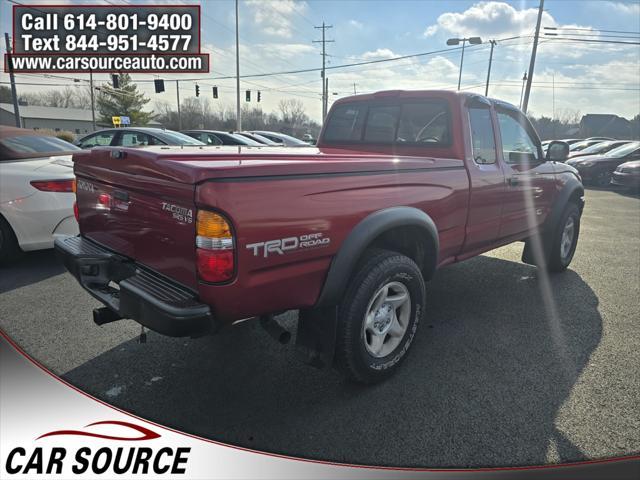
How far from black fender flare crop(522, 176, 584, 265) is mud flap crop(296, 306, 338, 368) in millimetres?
3329

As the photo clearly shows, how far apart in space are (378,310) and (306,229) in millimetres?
918

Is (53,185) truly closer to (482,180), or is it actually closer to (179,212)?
(179,212)

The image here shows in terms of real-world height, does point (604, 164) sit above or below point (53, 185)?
above

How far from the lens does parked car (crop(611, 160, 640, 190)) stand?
12.9 meters

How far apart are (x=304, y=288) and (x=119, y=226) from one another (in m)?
1.23

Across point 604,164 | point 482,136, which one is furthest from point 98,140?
point 604,164

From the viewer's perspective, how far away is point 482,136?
12.2 feet

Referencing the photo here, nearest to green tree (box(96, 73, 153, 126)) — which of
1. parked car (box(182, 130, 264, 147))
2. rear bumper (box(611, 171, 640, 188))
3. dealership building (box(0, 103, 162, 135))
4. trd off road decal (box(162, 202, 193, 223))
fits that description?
dealership building (box(0, 103, 162, 135))

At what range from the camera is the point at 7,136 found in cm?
513

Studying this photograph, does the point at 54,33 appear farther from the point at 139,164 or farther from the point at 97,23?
the point at 139,164

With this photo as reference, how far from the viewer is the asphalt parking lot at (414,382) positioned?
2.27 meters

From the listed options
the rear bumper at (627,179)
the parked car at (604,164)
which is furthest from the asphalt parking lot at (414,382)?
the parked car at (604,164)

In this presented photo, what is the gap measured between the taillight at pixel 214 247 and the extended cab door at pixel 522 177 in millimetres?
2863

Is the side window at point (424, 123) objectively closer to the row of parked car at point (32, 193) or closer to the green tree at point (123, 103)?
the row of parked car at point (32, 193)
